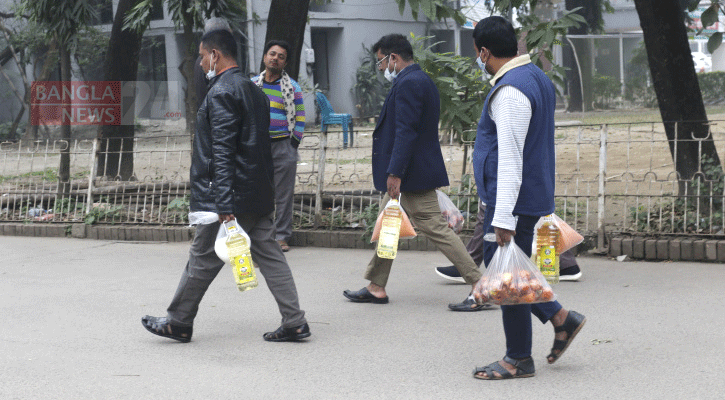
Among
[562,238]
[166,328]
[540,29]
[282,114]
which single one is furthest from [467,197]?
[166,328]

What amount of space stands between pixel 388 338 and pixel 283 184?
309 cm

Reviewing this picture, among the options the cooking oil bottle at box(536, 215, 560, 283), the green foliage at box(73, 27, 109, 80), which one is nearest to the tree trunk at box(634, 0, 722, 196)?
the cooking oil bottle at box(536, 215, 560, 283)

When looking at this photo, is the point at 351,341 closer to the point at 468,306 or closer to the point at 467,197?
the point at 468,306

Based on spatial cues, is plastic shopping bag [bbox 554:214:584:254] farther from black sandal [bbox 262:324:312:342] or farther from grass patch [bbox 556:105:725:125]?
grass patch [bbox 556:105:725:125]

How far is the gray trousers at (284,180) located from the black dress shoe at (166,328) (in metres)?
2.65

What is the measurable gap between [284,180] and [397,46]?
245cm

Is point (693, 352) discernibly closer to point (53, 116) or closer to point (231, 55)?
point (231, 55)

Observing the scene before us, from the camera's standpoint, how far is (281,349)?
501 centimetres

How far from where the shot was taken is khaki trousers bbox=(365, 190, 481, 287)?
19.1 feet

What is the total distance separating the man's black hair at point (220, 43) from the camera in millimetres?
5051

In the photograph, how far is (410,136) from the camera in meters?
5.70

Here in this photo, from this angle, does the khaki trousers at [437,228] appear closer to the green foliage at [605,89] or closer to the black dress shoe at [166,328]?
the black dress shoe at [166,328]

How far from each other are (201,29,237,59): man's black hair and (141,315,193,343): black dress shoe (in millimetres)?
1617

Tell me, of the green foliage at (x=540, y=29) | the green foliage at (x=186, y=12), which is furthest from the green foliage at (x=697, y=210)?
the green foliage at (x=186, y=12)
